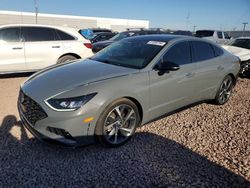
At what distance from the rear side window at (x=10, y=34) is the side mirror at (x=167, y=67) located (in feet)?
16.9

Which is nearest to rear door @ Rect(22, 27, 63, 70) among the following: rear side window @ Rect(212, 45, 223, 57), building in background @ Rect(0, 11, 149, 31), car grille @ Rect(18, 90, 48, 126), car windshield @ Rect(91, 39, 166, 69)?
car windshield @ Rect(91, 39, 166, 69)

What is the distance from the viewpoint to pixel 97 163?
3215 millimetres

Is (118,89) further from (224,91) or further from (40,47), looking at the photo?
(40,47)

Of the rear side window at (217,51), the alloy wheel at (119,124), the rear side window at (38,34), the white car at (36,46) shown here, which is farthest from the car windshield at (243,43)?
the alloy wheel at (119,124)

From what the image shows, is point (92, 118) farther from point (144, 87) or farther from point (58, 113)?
point (144, 87)

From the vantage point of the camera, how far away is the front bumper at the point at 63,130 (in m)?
3.04

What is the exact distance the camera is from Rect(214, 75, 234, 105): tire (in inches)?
215

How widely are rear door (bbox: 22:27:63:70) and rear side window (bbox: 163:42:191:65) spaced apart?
455cm

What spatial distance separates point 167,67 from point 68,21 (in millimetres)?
64986

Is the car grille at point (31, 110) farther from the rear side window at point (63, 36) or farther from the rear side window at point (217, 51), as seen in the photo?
the rear side window at point (63, 36)

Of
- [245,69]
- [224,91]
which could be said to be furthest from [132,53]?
[245,69]

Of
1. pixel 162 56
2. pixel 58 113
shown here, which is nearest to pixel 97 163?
pixel 58 113

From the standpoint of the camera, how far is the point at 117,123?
11.7ft

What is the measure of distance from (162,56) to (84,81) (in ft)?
4.65
